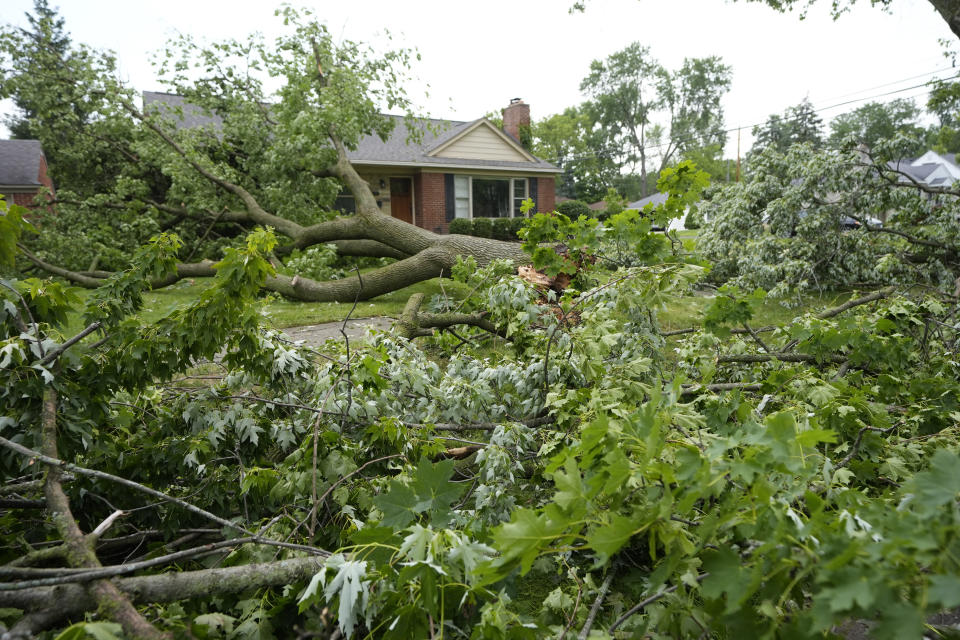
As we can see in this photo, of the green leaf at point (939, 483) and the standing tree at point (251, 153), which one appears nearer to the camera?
the green leaf at point (939, 483)

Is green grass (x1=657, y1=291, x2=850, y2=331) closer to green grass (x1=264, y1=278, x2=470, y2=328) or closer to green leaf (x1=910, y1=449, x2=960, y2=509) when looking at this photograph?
green grass (x1=264, y1=278, x2=470, y2=328)

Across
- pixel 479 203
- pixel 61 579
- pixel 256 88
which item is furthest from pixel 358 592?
pixel 479 203

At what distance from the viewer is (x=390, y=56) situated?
10.7 m

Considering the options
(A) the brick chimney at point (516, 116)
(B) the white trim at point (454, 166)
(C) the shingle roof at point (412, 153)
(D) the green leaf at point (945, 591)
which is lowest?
(D) the green leaf at point (945, 591)

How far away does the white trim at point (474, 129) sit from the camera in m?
21.6

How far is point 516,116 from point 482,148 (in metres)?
4.57

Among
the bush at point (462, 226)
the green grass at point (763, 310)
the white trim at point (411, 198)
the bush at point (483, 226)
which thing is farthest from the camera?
the white trim at point (411, 198)

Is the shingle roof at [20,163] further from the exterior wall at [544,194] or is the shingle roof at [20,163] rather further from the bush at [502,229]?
the exterior wall at [544,194]

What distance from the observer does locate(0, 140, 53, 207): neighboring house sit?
70.1ft

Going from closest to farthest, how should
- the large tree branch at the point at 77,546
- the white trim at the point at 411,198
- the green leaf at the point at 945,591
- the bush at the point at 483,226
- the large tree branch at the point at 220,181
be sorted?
the green leaf at the point at 945,591 → the large tree branch at the point at 77,546 → the large tree branch at the point at 220,181 → the bush at the point at 483,226 → the white trim at the point at 411,198

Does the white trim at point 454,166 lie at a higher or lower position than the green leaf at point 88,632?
higher

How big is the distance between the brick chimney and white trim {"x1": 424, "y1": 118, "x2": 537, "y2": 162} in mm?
3181

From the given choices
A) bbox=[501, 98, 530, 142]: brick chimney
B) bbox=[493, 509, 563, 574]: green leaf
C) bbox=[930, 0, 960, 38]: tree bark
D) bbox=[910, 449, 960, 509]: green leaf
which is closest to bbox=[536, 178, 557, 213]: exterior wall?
bbox=[501, 98, 530, 142]: brick chimney

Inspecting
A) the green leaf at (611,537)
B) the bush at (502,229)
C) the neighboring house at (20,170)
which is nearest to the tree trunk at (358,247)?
the green leaf at (611,537)
